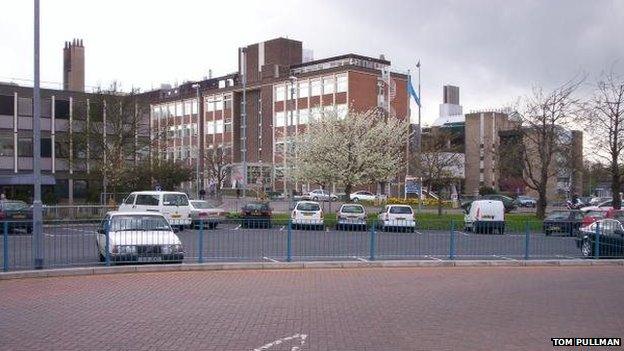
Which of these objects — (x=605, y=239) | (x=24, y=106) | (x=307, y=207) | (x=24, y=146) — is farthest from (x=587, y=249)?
(x=24, y=106)

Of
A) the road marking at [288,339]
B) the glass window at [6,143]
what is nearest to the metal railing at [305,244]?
the road marking at [288,339]

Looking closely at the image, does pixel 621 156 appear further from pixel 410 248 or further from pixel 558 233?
pixel 410 248

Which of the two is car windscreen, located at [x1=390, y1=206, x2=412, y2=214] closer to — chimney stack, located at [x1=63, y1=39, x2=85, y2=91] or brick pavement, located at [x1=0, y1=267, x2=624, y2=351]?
brick pavement, located at [x1=0, y1=267, x2=624, y2=351]

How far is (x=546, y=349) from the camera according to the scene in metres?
7.96

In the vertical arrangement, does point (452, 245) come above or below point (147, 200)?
below

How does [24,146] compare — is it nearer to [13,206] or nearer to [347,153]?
[13,206]

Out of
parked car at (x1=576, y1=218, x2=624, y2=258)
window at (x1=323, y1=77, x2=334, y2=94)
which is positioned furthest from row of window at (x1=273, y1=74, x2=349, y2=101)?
parked car at (x1=576, y1=218, x2=624, y2=258)

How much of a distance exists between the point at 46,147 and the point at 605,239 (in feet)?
145

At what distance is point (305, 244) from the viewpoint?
1827cm

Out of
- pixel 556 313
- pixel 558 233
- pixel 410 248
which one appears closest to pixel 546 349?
pixel 556 313

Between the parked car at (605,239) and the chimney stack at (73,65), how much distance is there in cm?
5624

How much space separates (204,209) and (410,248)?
16.8 meters

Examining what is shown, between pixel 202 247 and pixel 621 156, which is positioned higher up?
pixel 621 156

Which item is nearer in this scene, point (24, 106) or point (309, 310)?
point (309, 310)
